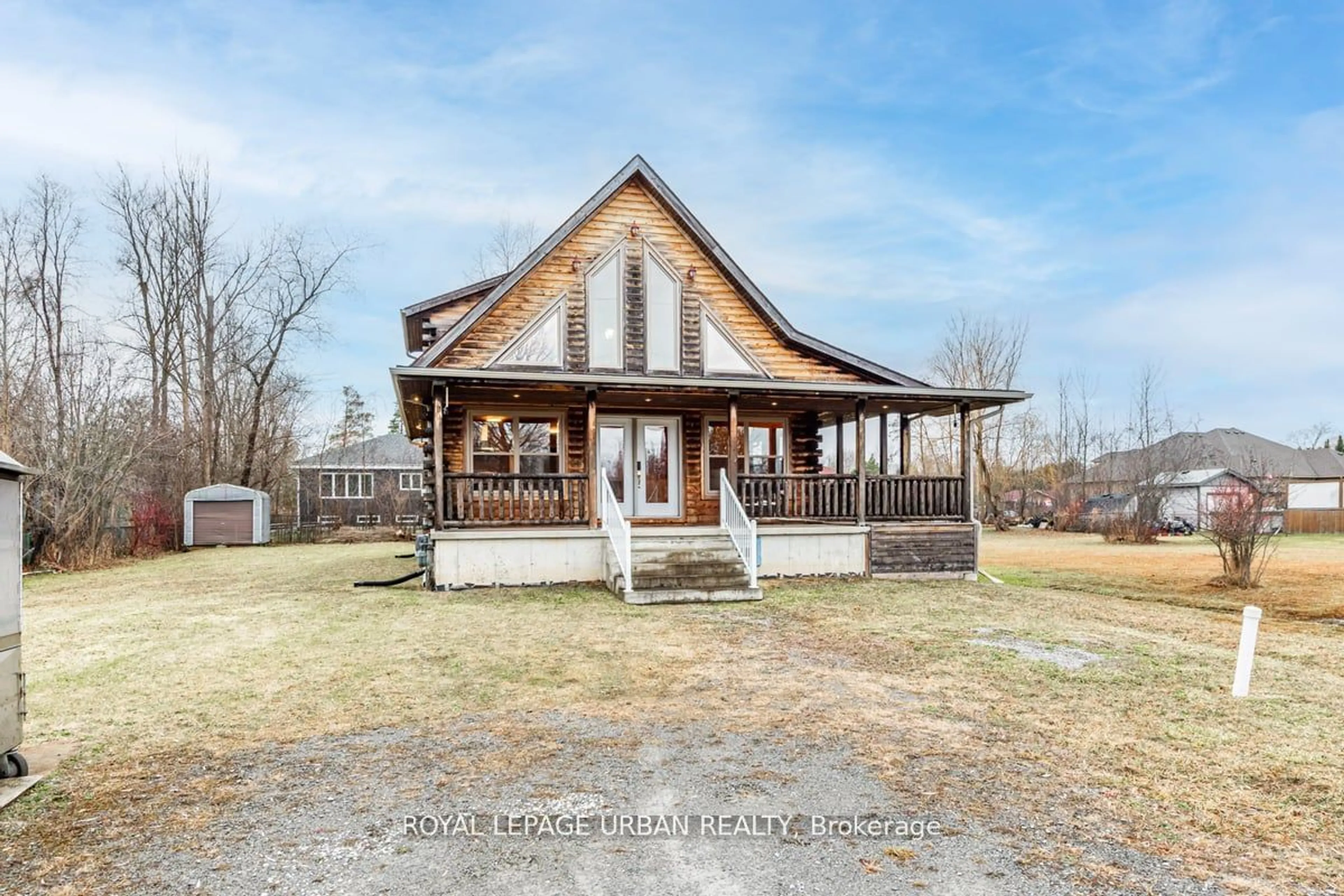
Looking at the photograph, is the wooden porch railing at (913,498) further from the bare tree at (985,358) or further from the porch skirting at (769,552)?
the bare tree at (985,358)

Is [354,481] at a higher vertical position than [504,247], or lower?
lower

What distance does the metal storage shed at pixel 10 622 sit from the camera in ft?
13.1

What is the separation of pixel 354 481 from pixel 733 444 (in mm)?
30301

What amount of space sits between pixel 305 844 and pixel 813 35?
61.7 ft

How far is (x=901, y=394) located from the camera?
1364cm

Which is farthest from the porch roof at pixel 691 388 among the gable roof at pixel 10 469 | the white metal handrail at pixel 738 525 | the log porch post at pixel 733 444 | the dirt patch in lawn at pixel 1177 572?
the gable roof at pixel 10 469

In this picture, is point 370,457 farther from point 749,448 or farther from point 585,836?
point 585,836

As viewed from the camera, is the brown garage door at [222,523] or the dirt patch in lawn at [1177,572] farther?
the brown garage door at [222,523]

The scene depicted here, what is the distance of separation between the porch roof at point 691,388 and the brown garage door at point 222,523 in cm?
1435

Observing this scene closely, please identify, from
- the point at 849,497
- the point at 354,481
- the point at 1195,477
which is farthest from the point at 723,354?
the point at 1195,477

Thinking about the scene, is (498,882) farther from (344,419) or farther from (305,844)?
(344,419)

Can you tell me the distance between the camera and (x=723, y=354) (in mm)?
14773

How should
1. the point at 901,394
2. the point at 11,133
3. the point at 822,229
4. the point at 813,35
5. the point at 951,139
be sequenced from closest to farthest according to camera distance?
the point at 901,394 → the point at 813,35 → the point at 11,133 → the point at 951,139 → the point at 822,229

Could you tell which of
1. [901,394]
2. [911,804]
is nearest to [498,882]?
[911,804]
